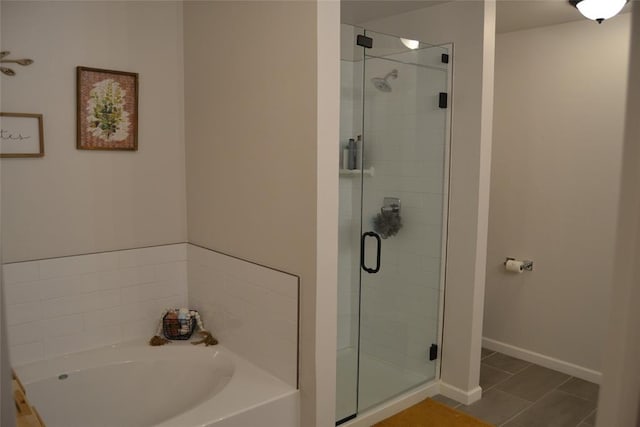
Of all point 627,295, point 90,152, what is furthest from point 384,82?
point 627,295

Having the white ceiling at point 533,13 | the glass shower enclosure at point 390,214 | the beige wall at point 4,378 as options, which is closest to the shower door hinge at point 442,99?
the glass shower enclosure at point 390,214

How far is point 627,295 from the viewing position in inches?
18.5

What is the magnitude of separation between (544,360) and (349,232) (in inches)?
74.4

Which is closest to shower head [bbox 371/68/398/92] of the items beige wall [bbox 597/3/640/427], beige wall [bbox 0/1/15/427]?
beige wall [bbox 597/3/640/427]

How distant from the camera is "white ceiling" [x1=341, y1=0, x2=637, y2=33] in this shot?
9.83ft

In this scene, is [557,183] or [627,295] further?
[557,183]

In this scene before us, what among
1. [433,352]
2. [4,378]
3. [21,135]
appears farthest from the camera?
[433,352]

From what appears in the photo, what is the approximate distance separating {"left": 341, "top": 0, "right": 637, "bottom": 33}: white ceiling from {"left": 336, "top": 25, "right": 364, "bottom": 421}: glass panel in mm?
564

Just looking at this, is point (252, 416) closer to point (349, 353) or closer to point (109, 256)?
point (349, 353)

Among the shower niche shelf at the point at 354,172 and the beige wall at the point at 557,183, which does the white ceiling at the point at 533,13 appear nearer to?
the beige wall at the point at 557,183

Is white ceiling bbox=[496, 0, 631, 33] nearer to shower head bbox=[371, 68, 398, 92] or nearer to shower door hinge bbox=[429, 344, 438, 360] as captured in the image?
shower head bbox=[371, 68, 398, 92]

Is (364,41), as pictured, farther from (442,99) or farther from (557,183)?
(557,183)

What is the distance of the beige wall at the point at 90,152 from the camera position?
237 centimetres

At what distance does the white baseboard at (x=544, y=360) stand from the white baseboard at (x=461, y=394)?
0.77 m
